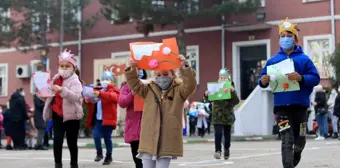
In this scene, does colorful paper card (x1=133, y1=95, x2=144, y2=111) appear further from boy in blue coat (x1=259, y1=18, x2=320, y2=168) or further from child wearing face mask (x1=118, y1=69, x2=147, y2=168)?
boy in blue coat (x1=259, y1=18, x2=320, y2=168)

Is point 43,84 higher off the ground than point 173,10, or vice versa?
point 173,10

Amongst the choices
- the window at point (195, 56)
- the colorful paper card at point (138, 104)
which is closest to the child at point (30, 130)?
the colorful paper card at point (138, 104)

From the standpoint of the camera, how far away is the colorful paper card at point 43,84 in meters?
9.81

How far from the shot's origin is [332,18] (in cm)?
2839

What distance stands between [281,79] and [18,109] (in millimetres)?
12211

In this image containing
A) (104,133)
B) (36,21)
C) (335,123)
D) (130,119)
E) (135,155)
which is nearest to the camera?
(135,155)

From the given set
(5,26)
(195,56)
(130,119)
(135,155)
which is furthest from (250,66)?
(135,155)

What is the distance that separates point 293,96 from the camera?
773 centimetres

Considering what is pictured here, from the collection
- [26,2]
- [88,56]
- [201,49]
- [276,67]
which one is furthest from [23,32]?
[276,67]

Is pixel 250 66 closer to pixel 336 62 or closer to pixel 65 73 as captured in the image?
pixel 336 62

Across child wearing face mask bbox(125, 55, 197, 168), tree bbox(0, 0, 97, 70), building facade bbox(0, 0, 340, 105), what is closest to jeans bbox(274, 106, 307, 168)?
child wearing face mask bbox(125, 55, 197, 168)

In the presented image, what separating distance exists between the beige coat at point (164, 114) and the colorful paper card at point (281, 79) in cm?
154

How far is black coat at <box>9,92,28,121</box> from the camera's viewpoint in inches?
719

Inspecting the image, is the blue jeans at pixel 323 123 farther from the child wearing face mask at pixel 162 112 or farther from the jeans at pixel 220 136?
the child wearing face mask at pixel 162 112
